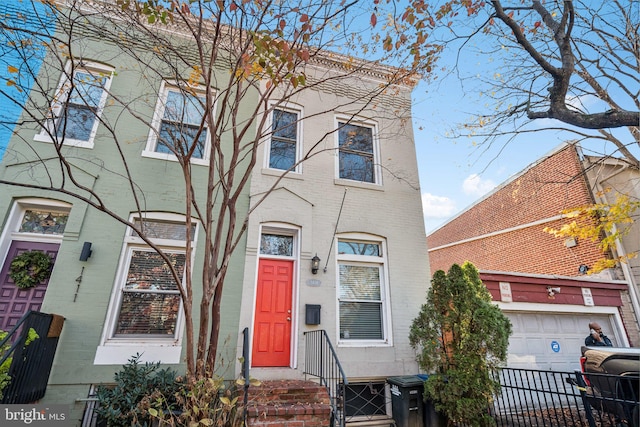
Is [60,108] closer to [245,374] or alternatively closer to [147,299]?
[147,299]

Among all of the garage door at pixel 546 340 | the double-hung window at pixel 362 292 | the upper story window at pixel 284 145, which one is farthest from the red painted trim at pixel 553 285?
the upper story window at pixel 284 145

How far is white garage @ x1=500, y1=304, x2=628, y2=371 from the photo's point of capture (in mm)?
6656

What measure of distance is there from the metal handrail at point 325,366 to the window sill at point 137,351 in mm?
2070

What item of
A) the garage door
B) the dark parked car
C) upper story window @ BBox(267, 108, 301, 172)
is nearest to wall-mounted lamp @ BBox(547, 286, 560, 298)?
the garage door

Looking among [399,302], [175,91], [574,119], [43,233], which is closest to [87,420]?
[43,233]

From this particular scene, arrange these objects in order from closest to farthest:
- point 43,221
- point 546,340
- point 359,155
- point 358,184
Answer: point 43,221 → point 358,184 → point 546,340 → point 359,155

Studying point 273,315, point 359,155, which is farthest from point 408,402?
point 359,155

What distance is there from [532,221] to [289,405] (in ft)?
31.1

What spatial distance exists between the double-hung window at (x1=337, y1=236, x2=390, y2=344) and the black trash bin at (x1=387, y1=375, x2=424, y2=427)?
3.06 feet

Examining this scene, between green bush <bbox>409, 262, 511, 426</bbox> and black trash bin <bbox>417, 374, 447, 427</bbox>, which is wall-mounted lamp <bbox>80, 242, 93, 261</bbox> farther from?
black trash bin <bbox>417, 374, 447, 427</bbox>

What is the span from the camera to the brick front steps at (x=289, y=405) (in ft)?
12.7

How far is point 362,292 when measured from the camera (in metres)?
6.12

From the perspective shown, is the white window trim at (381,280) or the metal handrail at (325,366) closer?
the metal handrail at (325,366)

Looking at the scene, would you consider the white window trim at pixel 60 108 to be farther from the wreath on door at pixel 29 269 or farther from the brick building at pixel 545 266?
the brick building at pixel 545 266
